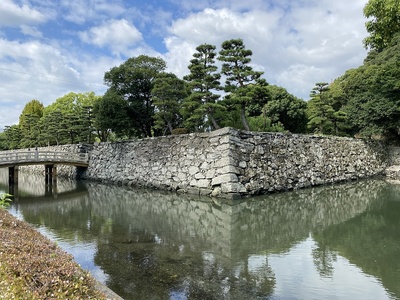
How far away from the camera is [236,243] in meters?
6.34

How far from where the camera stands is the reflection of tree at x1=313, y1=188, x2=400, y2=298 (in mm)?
4766

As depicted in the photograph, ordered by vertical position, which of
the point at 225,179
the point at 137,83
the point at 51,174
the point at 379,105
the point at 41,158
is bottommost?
the point at 51,174

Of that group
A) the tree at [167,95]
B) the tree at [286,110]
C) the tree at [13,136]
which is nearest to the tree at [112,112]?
the tree at [167,95]

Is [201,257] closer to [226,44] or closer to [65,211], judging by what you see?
[65,211]

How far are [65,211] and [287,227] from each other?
6887mm

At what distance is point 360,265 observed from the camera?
16.5 ft

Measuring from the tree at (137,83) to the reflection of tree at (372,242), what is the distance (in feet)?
48.0

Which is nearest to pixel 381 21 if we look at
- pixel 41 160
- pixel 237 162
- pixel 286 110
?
pixel 237 162

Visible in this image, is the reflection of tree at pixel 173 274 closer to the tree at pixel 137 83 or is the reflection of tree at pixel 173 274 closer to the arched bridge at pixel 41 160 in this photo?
the arched bridge at pixel 41 160

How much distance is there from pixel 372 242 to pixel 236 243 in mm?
2580

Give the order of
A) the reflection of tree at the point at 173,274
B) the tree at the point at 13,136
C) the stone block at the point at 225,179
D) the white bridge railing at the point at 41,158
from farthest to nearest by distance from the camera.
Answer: the tree at the point at 13,136, the white bridge railing at the point at 41,158, the stone block at the point at 225,179, the reflection of tree at the point at 173,274

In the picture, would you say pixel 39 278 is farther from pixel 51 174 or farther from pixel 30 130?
pixel 30 130

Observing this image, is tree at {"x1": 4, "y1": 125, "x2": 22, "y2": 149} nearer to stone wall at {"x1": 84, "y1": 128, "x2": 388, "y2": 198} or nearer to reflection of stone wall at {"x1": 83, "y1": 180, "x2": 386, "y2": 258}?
stone wall at {"x1": 84, "y1": 128, "x2": 388, "y2": 198}

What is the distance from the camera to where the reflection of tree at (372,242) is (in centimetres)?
477
